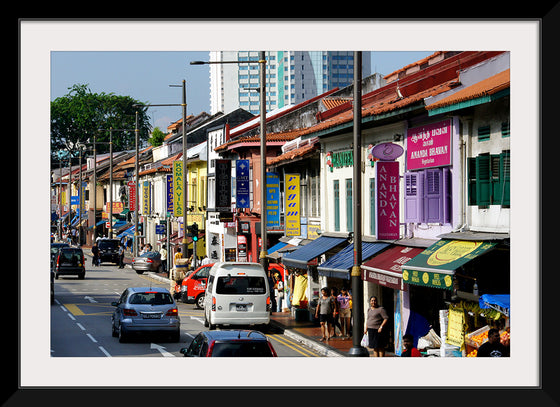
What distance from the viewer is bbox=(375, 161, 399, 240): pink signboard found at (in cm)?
2478

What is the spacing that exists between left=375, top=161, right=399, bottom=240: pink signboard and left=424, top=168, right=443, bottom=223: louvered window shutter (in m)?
0.99

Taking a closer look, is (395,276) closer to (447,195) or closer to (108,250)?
(447,195)

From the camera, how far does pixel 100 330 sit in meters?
30.2

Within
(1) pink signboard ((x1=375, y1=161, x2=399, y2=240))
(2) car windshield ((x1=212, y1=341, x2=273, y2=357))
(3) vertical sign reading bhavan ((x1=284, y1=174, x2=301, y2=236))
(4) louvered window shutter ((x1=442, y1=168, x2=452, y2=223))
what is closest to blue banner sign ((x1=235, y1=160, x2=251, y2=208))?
(3) vertical sign reading bhavan ((x1=284, y1=174, x2=301, y2=236))

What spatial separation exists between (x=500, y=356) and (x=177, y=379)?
18.3 ft

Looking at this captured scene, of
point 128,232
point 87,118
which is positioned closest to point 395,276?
point 128,232

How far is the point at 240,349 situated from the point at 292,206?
2064 centimetres

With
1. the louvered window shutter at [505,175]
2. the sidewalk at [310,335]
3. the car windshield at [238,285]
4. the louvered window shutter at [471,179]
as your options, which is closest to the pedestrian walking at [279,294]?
the sidewalk at [310,335]

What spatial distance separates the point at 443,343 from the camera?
21.3 metres

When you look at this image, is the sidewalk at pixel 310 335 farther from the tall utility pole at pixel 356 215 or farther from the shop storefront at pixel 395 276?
the tall utility pole at pixel 356 215

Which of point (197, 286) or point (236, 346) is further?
point (197, 286)

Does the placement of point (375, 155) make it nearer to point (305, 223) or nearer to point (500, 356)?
point (500, 356)
